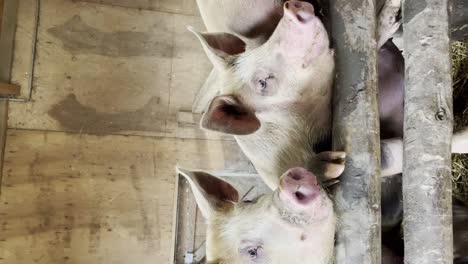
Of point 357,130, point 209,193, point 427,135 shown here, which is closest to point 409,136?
point 427,135

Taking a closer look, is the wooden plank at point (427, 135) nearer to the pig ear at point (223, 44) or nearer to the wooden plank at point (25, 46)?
the pig ear at point (223, 44)

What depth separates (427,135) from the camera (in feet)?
6.11

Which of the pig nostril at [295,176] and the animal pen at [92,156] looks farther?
the animal pen at [92,156]

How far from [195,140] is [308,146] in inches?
59.9

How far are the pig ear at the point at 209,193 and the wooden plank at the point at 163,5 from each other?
5.49 feet

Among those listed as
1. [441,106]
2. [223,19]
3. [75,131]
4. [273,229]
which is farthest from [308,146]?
[75,131]

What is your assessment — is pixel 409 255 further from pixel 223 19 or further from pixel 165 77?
pixel 165 77

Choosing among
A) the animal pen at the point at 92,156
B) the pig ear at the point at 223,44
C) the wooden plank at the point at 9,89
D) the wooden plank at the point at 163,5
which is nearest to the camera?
the pig ear at the point at 223,44

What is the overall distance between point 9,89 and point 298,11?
2.13 metres

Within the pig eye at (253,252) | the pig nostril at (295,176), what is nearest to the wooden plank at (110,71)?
the pig eye at (253,252)

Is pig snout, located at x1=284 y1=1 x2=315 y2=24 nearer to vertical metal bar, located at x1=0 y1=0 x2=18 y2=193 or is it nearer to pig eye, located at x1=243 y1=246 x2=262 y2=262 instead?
pig eye, located at x1=243 y1=246 x2=262 y2=262

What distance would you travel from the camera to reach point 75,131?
3.65 metres

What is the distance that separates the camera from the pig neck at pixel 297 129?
2.33m

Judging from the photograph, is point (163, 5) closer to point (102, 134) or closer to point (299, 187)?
point (102, 134)
